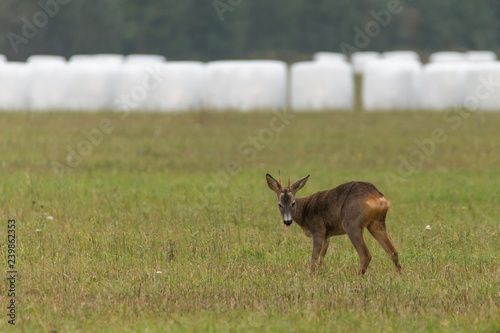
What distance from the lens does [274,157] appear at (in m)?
18.4

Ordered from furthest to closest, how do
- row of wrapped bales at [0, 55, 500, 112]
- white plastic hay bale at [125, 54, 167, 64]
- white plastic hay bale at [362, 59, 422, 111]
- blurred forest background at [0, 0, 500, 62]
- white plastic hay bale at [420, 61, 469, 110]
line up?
blurred forest background at [0, 0, 500, 62] → white plastic hay bale at [125, 54, 167, 64] → white plastic hay bale at [362, 59, 422, 111] → white plastic hay bale at [420, 61, 469, 110] → row of wrapped bales at [0, 55, 500, 112]

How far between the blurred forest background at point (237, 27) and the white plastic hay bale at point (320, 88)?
122ft

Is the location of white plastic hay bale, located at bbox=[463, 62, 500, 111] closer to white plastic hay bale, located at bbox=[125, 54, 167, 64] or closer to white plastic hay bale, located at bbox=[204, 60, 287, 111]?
white plastic hay bale, located at bbox=[204, 60, 287, 111]

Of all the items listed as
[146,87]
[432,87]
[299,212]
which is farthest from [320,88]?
[299,212]

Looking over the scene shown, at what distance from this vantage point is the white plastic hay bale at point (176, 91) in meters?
24.8

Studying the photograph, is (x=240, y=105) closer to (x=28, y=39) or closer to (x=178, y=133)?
(x=178, y=133)

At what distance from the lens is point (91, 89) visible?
25.5 m

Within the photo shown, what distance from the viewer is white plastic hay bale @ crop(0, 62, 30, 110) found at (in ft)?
84.1

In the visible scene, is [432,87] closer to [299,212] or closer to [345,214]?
[299,212]

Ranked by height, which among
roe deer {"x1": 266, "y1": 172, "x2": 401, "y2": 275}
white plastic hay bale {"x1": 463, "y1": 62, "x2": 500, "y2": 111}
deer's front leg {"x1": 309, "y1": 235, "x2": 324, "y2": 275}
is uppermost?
white plastic hay bale {"x1": 463, "y1": 62, "x2": 500, "y2": 111}

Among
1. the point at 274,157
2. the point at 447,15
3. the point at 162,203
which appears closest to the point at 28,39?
the point at 447,15

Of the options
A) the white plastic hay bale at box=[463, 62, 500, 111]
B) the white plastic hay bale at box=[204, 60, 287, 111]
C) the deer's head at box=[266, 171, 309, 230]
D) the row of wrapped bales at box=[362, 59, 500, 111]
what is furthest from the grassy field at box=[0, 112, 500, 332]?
the white plastic hay bale at box=[204, 60, 287, 111]

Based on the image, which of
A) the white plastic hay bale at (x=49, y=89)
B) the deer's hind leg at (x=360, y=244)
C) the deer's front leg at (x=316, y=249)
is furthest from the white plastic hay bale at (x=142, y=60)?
the deer's hind leg at (x=360, y=244)

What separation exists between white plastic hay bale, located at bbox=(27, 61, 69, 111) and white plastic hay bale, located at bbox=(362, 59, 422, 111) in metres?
8.49
